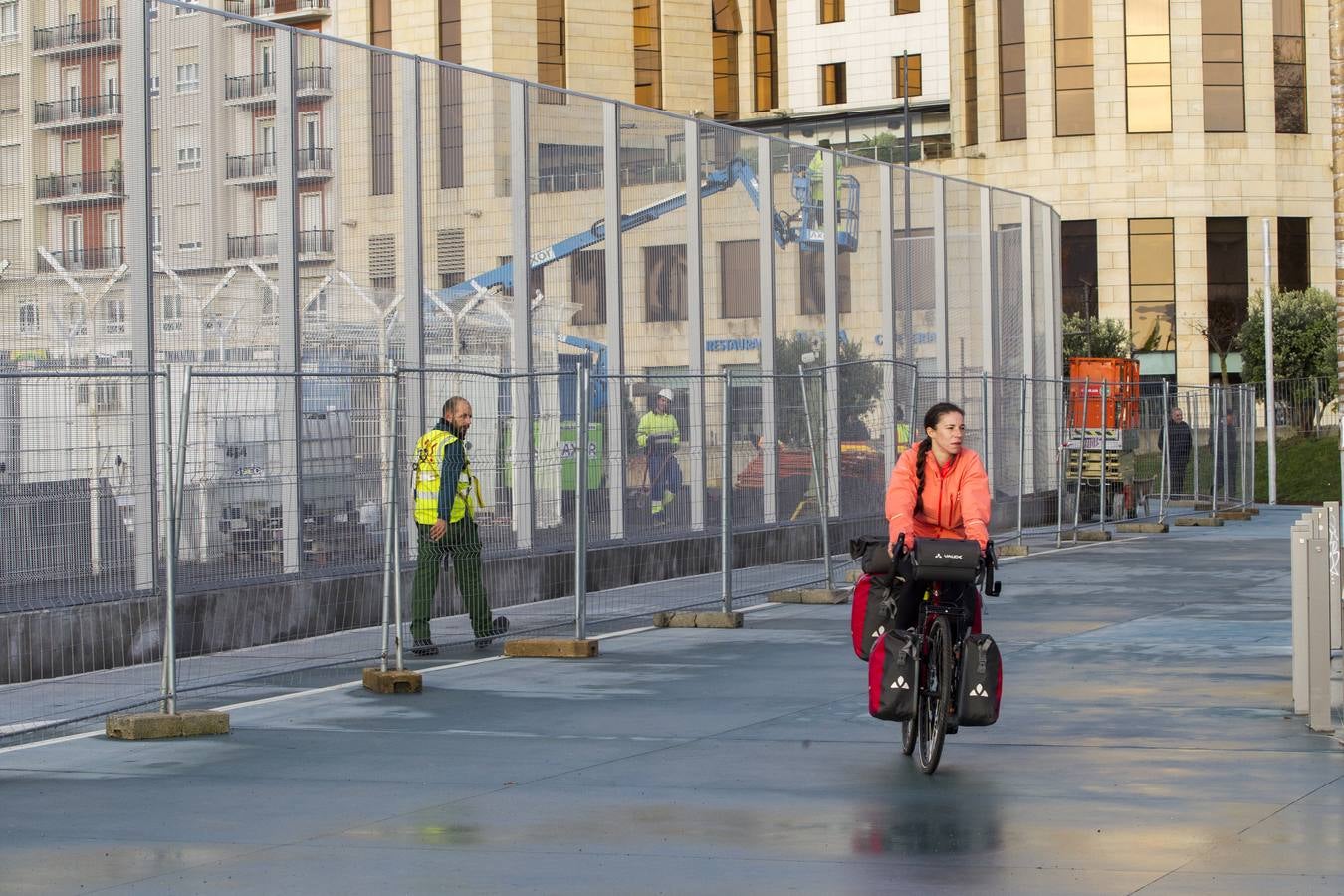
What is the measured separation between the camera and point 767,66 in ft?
319

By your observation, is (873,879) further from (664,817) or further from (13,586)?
(13,586)

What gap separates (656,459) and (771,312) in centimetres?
584

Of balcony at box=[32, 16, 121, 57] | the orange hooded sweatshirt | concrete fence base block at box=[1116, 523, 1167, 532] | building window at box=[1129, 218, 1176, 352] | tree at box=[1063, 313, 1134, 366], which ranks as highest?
building window at box=[1129, 218, 1176, 352]

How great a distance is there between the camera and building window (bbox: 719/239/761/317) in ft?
81.1

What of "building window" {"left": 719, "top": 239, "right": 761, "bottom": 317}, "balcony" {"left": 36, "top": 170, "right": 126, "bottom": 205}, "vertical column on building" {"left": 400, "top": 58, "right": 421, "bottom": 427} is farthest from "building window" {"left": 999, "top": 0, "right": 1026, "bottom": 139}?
"balcony" {"left": 36, "top": 170, "right": 126, "bottom": 205}

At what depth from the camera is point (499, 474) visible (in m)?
17.0

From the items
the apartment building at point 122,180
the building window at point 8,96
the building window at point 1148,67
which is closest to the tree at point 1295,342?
Answer: the building window at point 1148,67

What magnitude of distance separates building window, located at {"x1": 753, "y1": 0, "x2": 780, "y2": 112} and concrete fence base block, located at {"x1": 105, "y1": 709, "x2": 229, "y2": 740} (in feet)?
286

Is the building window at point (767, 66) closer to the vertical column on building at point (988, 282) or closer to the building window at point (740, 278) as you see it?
the vertical column on building at point (988, 282)

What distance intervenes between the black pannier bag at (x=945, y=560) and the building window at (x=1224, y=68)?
74418 millimetres

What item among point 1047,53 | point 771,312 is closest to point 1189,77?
point 1047,53

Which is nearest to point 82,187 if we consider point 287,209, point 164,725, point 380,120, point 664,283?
point 287,209

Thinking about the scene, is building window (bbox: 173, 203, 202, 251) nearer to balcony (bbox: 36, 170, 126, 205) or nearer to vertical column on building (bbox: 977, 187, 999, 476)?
balcony (bbox: 36, 170, 126, 205)

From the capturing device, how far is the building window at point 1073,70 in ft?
266
